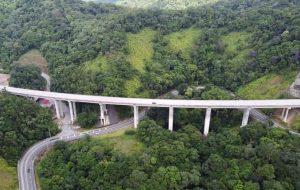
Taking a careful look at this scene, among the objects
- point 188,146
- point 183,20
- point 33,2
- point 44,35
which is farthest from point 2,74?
Answer: point 188,146

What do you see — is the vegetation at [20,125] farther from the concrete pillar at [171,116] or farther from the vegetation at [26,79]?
the concrete pillar at [171,116]

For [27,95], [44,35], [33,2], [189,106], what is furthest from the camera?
[33,2]

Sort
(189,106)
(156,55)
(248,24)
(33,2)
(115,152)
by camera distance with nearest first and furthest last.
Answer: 1. (115,152)
2. (189,106)
3. (156,55)
4. (248,24)
5. (33,2)

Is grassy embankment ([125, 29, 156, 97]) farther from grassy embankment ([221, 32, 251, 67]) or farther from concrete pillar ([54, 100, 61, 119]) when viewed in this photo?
grassy embankment ([221, 32, 251, 67])

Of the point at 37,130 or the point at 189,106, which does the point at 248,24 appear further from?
the point at 37,130

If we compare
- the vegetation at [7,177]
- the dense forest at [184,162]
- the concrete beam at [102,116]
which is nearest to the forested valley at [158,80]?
the dense forest at [184,162]

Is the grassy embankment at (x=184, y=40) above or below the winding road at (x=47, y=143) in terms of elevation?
above

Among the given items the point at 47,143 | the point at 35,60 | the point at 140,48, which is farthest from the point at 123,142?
the point at 35,60
